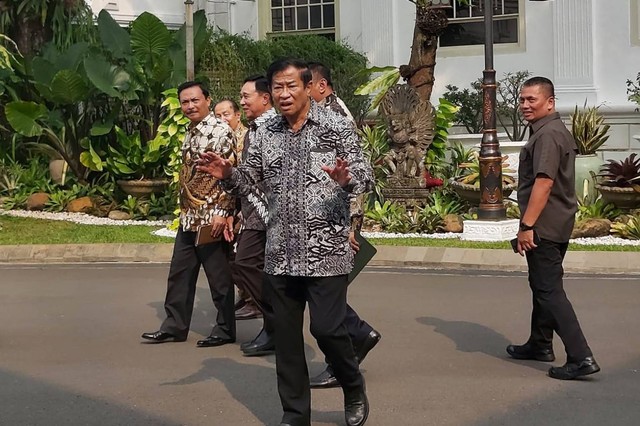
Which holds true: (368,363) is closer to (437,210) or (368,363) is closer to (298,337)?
(298,337)

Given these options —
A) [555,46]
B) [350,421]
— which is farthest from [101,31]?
[350,421]

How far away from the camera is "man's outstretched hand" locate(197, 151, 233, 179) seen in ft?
19.2

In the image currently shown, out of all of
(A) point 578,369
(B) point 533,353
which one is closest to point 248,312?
(B) point 533,353

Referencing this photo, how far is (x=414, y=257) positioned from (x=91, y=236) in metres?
4.58

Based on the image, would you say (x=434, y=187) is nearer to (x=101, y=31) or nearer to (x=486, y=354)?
(x=101, y=31)

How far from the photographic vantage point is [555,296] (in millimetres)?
7336

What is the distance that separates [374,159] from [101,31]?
5663 millimetres

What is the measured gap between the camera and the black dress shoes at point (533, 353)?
25.6ft

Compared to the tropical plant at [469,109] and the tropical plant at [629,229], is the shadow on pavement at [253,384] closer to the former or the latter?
the tropical plant at [629,229]

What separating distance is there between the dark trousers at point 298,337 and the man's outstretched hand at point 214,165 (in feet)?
1.91

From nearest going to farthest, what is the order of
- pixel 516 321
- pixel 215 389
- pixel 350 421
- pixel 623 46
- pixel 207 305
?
pixel 350 421 < pixel 215 389 < pixel 516 321 < pixel 207 305 < pixel 623 46

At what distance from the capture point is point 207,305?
10531mm

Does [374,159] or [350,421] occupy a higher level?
[374,159]

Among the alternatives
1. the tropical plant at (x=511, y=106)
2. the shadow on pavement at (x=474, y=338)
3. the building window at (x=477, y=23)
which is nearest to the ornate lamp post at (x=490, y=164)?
the shadow on pavement at (x=474, y=338)
